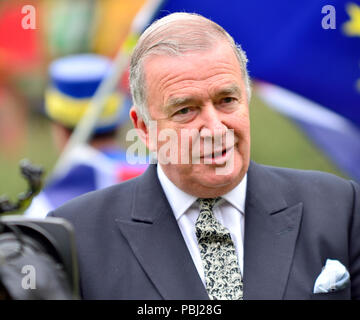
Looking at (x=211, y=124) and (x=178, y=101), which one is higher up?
(x=178, y=101)

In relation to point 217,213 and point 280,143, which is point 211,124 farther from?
point 280,143

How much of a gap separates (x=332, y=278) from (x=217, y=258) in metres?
0.40

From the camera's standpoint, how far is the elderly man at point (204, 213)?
2.37 meters

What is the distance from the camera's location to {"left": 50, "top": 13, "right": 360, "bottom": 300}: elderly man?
7.76 ft

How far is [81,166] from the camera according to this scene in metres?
4.98

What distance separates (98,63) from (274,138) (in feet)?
4.63

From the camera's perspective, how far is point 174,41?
7.88ft

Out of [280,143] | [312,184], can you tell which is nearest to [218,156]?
[312,184]

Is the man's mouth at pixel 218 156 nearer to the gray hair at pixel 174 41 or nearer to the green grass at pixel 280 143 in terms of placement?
the gray hair at pixel 174 41

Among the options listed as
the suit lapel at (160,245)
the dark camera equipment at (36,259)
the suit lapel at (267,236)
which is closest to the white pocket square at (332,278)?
the suit lapel at (267,236)

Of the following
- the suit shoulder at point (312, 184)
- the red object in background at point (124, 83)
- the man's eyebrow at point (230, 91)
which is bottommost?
the suit shoulder at point (312, 184)

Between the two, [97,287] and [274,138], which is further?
[274,138]

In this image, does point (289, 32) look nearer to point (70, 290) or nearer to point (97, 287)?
point (97, 287)
